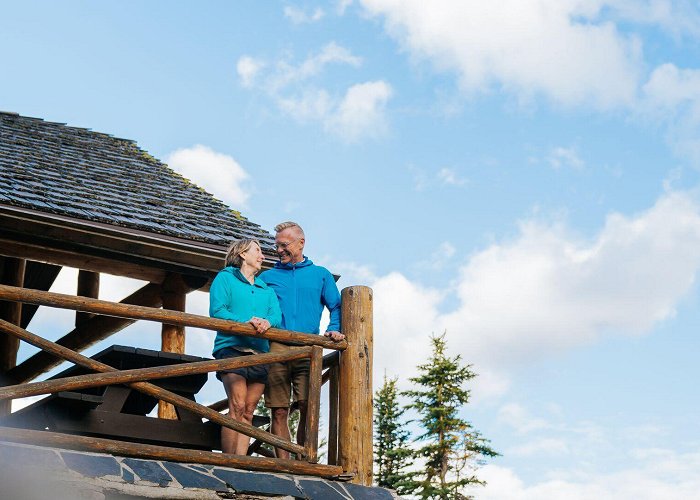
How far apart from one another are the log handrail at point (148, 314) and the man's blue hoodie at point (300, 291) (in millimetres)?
246

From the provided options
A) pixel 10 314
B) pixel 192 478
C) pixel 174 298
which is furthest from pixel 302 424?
pixel 10 314

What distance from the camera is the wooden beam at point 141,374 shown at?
642 cm

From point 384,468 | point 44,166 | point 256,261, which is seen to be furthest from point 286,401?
point 384,468

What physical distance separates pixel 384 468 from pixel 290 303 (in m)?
20.6

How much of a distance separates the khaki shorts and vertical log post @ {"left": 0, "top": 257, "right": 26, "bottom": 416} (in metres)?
3.47

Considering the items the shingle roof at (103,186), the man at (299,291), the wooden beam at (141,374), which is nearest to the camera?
the wooden beam at (141,374)

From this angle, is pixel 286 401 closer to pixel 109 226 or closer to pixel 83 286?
pixel 109 226

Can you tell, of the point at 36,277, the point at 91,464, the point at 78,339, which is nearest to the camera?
the point at 91,464

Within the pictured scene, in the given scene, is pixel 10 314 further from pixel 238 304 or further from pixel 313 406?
pixel 313 406

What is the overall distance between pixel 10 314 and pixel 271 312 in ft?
12.7

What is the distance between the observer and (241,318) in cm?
727

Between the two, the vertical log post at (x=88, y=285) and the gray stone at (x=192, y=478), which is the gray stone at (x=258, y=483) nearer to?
the gray stone at (x=192, y=478)

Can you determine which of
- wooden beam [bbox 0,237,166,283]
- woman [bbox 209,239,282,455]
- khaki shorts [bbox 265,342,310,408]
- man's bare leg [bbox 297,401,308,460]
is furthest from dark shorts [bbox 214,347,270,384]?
wooden beam [bbox 0,237,166,283]

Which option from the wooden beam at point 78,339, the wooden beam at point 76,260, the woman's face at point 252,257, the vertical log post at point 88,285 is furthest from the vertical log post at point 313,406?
the vertical log post at point 88,285
